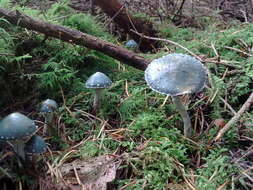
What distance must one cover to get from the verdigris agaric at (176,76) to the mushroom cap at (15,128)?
895mm

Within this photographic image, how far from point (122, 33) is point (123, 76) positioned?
1.74m

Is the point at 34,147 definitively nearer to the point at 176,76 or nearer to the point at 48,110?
the point at 48,110

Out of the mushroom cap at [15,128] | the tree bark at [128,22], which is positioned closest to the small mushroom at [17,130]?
the mushroom cap at [15,128]

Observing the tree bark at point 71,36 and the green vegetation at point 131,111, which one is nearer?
the green vegetation at point 131,111

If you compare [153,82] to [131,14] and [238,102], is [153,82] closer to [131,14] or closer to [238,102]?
[238,102]

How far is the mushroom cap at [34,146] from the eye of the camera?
219 cm

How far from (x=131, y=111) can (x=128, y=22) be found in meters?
2.34

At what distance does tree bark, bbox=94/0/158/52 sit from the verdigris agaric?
2.35 meters

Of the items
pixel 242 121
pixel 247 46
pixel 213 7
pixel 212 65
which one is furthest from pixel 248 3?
pixel 242 121

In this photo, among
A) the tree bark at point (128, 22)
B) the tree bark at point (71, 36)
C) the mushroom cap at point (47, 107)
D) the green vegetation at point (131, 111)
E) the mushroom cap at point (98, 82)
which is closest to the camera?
the green vegetation at point (131, 111)

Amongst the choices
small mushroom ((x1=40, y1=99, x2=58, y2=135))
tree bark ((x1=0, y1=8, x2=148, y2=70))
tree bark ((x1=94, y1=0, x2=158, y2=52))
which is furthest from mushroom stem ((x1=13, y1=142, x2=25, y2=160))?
tree bark ((x1=94, y1=0, x2=158, y2=52))

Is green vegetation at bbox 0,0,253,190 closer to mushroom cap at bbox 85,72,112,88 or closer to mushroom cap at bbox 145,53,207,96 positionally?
mushroom cap at bbox 85,72,112,88

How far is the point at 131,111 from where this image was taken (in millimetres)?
2898

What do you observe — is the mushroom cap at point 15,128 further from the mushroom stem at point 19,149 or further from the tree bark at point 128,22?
the tree bark at point 128,22
